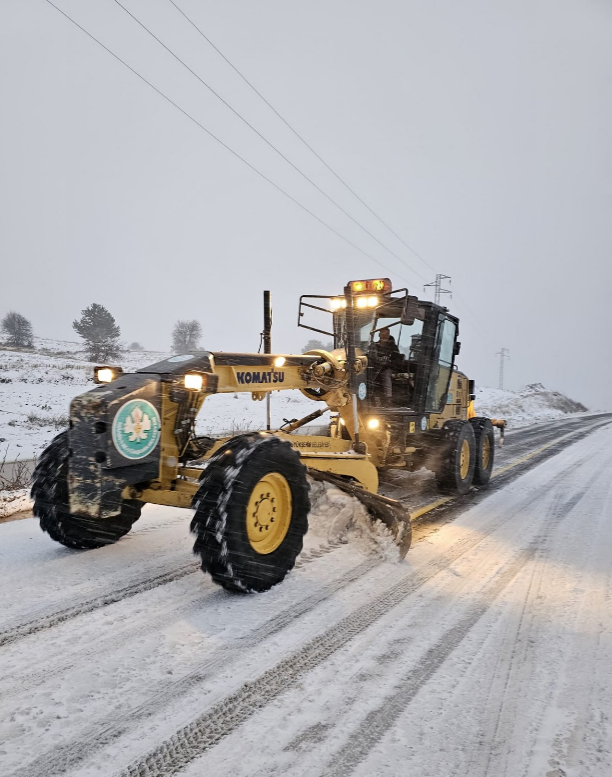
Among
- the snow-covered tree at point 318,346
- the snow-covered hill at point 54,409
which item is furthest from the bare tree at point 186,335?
the snow-covered hill at point 54,409

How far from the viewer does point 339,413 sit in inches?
252

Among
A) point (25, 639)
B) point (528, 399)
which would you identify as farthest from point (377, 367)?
point (528, 399)

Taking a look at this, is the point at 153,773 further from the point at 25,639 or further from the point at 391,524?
the point at 391,524

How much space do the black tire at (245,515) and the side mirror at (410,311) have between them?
10.6 feet

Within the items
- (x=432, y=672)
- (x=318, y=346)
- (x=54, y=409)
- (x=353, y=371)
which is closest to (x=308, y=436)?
(x=353, y=371)

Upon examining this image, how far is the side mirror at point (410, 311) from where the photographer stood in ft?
21.7

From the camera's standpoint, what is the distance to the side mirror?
660 cm

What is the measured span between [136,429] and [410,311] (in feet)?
13.3

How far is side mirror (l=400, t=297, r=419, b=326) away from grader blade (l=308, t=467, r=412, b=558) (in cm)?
258

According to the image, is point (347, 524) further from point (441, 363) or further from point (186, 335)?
point (186, 335)

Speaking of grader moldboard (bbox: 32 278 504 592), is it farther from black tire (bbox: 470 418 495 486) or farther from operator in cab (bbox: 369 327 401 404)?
Result: black tire (bbox: 470 418 495 486)

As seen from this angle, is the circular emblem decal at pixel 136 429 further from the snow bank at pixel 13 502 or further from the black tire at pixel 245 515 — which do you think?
the snow bank at pixel 13 502

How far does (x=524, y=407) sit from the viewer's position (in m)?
29.9

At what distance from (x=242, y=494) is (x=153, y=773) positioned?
66.5 inches
